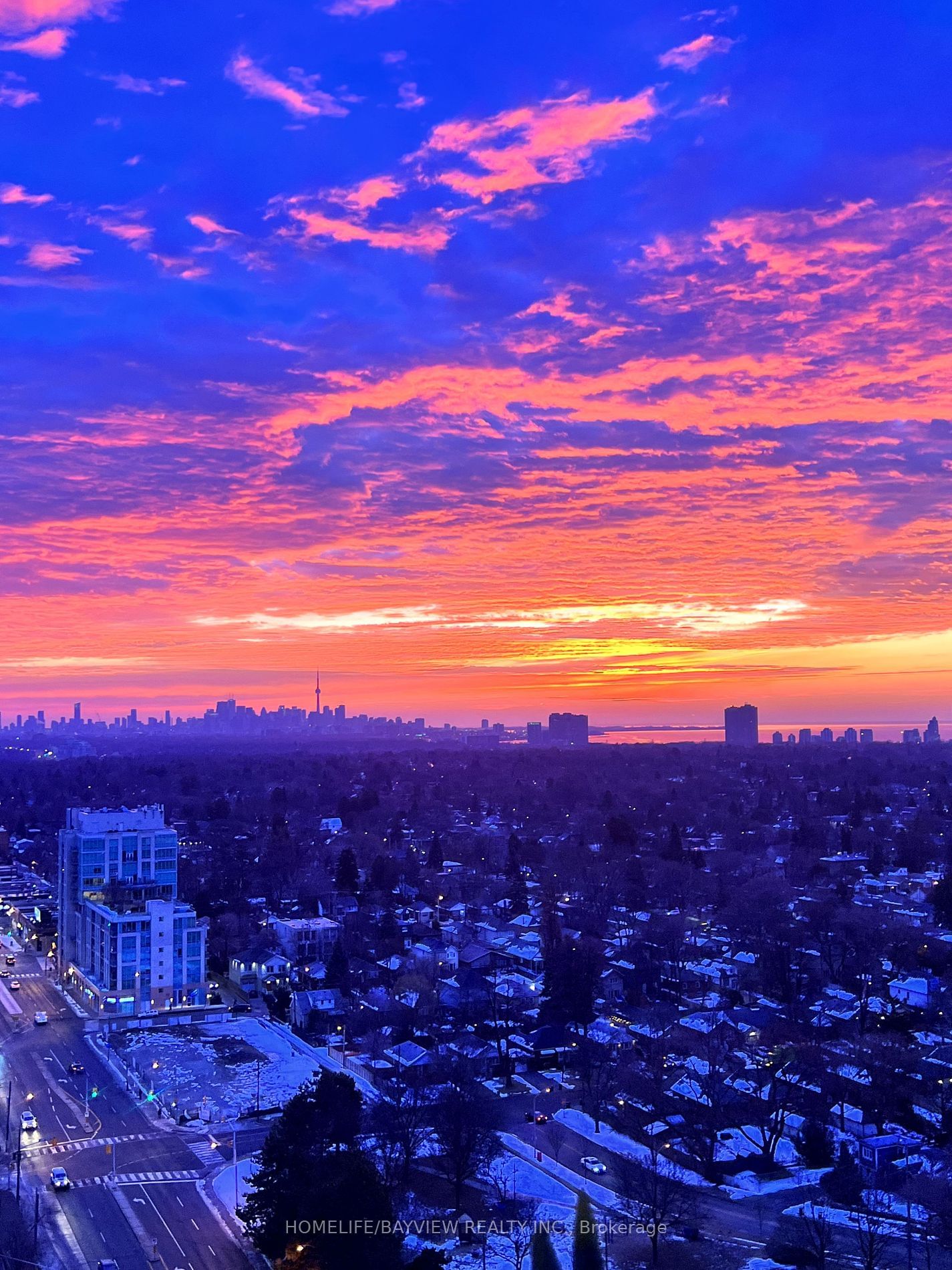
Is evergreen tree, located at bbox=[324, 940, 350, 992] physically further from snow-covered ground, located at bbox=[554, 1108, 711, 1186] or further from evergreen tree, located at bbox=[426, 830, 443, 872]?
evergreen tree, located at bbox=[426, 830, 443, 872]

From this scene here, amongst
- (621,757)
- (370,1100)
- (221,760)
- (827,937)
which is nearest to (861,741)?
(621,757)

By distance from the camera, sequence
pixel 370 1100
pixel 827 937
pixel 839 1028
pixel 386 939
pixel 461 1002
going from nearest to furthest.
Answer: pixel 370 1100
pixel 839 1028
pixel 461 1002
pixel 827 937
pixel 386 939

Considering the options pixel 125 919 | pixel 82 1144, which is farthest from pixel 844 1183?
pixel 125 919

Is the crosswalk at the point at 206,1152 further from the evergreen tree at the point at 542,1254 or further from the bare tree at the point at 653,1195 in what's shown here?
the evergreen tree at the point at 542,1254

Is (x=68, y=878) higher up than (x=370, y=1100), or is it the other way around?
(x=68, y=878)

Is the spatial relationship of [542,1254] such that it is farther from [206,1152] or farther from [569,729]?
[569,729]

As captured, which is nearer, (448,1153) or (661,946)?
(448,1153)

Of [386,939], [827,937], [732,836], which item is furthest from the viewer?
[732,836]

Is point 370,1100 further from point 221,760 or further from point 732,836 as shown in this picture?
point 221,760
